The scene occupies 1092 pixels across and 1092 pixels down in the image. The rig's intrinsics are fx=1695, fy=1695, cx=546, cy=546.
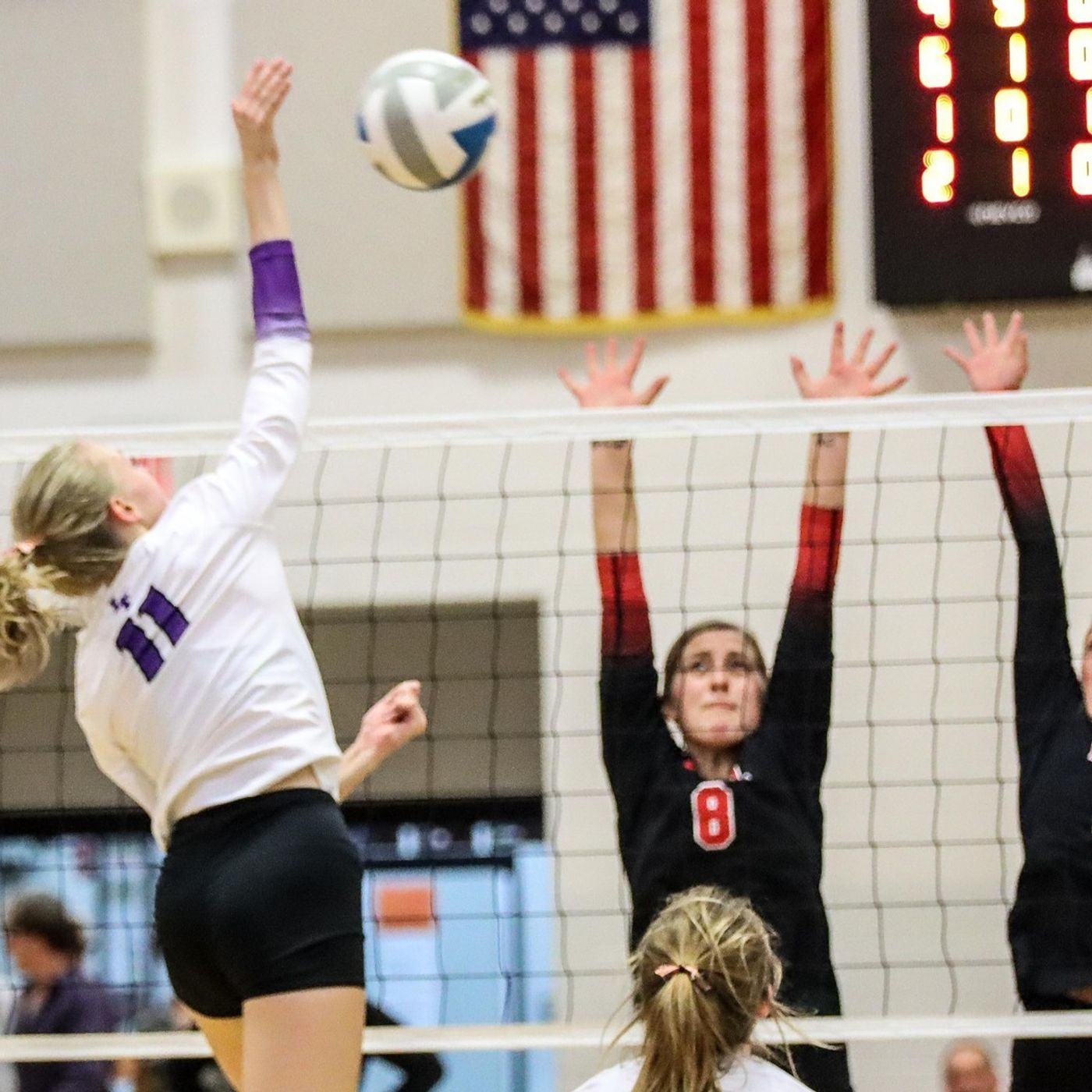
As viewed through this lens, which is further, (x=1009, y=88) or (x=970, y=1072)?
(x=1009, y=88)

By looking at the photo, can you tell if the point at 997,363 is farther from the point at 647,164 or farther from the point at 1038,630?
the point at 647,164

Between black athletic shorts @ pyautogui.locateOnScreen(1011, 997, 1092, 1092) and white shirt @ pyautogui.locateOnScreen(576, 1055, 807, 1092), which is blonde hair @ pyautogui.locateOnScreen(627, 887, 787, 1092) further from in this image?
black athletic shorts @ pyautogui.locateOnScreen(1011, 997, 1092, 1092)

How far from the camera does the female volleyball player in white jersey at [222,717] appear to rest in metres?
2.48

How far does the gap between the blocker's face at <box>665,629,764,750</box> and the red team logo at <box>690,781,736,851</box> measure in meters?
0.15

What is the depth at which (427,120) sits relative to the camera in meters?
3.70

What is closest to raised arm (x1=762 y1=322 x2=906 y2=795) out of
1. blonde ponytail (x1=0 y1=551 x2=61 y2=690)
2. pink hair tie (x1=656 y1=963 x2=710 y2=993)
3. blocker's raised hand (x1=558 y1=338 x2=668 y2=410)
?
blocker's raised hand (x1=558 y1=338 x2=668 y2=410)

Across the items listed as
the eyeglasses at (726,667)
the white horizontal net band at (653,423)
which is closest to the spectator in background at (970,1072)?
the eyeglasses at (726,667)

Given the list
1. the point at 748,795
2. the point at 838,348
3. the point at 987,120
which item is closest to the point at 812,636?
the point at 748,795

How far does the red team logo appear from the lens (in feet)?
12.5

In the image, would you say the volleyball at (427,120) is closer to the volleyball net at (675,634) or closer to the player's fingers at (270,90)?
the player's fingers at (270,90)

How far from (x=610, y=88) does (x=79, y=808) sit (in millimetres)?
3119

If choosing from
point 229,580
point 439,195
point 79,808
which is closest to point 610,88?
point 439,195

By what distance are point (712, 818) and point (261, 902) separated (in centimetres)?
156

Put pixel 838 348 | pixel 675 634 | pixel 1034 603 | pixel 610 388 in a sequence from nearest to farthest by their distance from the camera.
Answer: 1. pixel 1034 603
2. pixel 838 348
3. pixel 610 388
4. pixel 675 634
